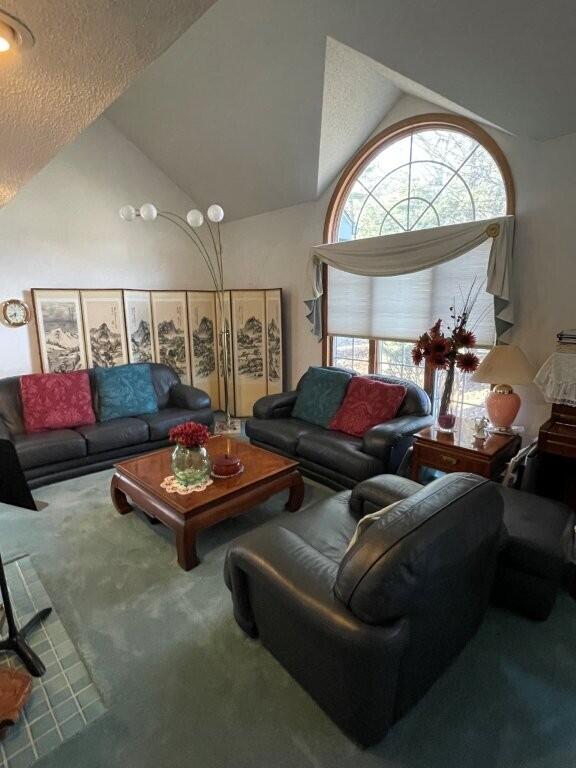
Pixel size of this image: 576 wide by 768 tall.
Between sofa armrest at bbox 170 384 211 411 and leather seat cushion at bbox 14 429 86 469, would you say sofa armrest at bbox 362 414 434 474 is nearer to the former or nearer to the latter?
sofa armrest at bbox 170 384 211 411

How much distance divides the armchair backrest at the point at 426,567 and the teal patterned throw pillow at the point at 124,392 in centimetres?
334

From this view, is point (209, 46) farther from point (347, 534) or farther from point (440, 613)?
point (440, 613)

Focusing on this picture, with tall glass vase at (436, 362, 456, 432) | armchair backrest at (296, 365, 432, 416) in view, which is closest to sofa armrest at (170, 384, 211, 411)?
armchair backrest at (296, 365, 432, 416)

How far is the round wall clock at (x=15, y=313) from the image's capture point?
157 inches

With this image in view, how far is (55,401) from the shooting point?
12.4 feet

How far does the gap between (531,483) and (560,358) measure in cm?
79

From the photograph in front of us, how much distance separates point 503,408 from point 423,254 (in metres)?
1.44

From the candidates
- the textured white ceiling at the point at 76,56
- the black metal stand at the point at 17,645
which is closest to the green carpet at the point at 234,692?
the black metal stand at the point at 17,645

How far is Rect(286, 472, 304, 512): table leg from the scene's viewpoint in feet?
9.53

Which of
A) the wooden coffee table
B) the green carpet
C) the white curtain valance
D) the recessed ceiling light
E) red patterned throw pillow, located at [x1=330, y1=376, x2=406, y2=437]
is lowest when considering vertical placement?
the green carpet

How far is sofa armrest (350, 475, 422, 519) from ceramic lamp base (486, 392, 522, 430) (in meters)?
1.07

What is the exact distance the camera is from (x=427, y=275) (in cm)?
351

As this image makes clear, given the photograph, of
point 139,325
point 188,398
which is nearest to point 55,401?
point 188,398

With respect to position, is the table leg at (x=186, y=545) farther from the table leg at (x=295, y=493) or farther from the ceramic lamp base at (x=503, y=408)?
the ceramic lamp base at (x=503, y=408)
